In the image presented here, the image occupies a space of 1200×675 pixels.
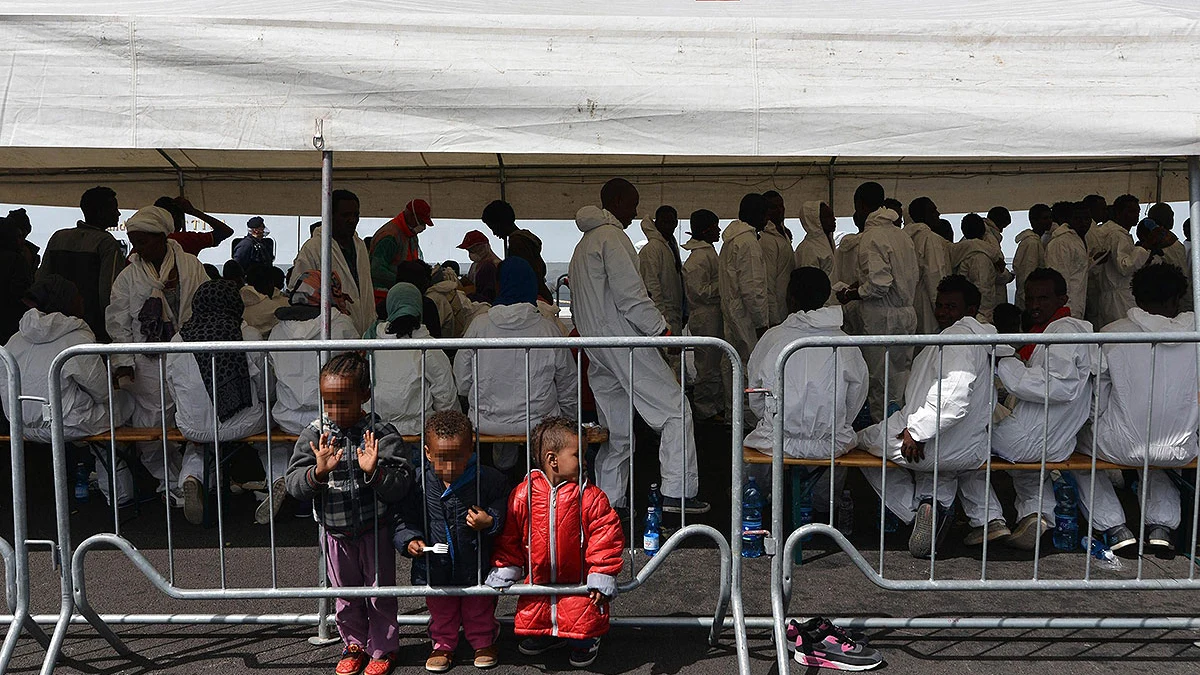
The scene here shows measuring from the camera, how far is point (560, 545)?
360 centimetres

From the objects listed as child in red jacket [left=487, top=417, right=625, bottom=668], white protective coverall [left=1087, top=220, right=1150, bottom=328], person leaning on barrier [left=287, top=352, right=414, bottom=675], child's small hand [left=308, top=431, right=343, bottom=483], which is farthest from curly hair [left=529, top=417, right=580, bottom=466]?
white protective coverall [left=1087, top=220, right=1150, bottom=328]

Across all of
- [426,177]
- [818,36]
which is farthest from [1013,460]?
[426,177]

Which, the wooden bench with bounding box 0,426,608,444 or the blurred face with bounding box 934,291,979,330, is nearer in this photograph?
the wooden bench with bounding box 0,426,608,444

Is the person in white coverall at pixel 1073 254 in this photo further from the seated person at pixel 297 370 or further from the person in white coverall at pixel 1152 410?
the seated person at pixel 297 370

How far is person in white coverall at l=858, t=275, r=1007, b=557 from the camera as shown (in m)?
4.52

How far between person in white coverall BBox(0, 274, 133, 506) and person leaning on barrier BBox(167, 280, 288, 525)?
39cm

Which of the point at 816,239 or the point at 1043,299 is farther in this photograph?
the point at 816,239

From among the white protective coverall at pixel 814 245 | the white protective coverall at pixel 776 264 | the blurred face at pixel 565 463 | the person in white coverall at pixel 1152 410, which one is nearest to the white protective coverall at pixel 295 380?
the blurred face at pixel 565 463

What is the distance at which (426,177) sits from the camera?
1155 cm

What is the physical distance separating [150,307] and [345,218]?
1507 millimetres

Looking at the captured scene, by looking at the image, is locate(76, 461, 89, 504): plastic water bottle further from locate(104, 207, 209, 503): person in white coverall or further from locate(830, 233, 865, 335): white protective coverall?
locate(830, 233, 865, 335): white protective coverall

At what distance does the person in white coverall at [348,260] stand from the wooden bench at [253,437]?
124 cm

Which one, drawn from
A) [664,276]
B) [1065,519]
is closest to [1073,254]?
[664,276]

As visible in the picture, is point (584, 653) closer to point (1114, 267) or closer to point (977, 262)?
point (977, 262)
